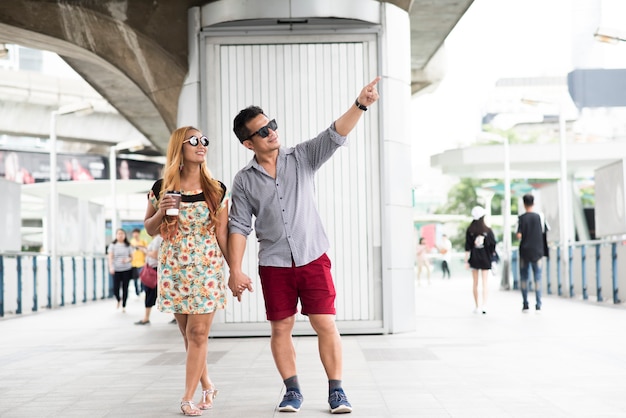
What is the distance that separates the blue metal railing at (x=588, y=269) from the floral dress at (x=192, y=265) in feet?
41.3

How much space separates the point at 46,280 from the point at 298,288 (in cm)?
1627

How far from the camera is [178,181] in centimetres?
597

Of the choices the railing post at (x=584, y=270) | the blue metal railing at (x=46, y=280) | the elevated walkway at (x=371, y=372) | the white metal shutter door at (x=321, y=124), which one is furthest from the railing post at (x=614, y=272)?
the blue metal railing at (x=46, y=280)

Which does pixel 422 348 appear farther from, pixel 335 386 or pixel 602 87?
pixel 602 87

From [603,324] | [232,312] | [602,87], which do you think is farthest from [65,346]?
[602,87]

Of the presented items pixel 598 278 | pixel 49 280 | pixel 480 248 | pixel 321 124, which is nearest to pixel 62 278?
pixel 49 280

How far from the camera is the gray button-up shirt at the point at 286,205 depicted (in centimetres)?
592

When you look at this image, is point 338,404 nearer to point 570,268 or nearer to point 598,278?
point 598,278

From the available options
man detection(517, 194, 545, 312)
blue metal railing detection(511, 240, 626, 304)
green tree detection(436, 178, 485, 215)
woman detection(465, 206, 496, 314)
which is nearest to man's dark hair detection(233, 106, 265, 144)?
woman detection(465, 206, 496, 314)

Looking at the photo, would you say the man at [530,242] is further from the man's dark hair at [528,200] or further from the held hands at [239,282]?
the held hands at [239,282]

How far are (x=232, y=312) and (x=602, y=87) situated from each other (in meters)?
39.1

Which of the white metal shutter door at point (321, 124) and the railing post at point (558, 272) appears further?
the railing post at point (558, 272)

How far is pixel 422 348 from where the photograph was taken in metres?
9.76

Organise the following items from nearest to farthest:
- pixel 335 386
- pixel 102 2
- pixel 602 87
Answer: pixel 335 386
pixel 102 2
pixel 602 87
